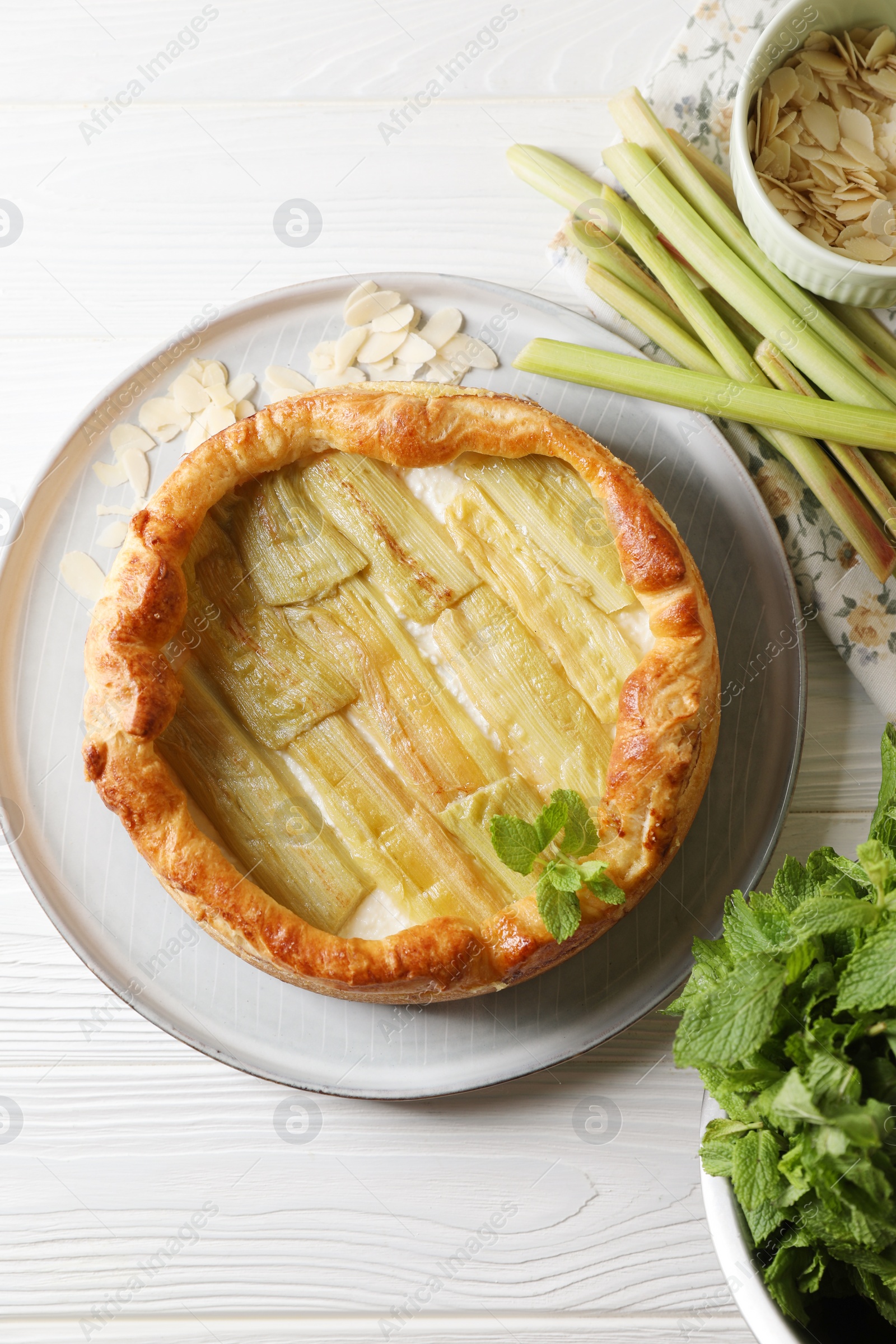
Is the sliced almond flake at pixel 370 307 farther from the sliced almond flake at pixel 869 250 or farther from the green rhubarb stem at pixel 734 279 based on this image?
the sliced almond flake at pixel 869 250

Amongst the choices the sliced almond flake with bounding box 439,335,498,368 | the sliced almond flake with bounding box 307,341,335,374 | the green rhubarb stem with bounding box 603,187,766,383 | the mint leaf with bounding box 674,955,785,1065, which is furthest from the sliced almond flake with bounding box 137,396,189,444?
the mint leaf with bounding box 674,955,785,1065

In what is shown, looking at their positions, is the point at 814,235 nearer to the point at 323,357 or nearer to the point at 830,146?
the point at 830,146

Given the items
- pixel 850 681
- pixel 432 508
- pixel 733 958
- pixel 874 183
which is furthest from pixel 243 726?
pixel 874 183

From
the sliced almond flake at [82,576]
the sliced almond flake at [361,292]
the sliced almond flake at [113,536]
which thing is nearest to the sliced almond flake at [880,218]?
the sliced almond flake at [361,292]

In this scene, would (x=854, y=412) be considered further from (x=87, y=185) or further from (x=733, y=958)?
(x=87, y=185)

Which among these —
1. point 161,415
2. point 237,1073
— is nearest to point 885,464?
point 161,415

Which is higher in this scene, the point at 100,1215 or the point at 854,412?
the point at 854,412
